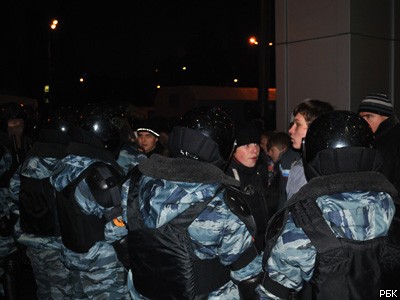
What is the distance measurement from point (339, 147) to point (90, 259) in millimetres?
2398

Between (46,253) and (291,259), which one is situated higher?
(291,259)

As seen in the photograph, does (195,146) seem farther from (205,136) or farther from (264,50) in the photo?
(264,50)

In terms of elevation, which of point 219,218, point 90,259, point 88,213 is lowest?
point 90,259

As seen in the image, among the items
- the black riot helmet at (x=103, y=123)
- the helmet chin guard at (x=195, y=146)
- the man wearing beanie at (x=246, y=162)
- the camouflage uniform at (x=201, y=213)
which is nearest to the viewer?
the camouflage uniform at (x=201, y=213)

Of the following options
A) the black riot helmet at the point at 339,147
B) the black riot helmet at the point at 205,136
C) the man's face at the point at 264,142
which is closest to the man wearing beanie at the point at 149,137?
the man's face at the point at 264,142

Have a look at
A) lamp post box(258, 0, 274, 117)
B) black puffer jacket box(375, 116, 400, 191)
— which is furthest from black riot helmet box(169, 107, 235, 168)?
lamp post box(258, 0, 274, 117)

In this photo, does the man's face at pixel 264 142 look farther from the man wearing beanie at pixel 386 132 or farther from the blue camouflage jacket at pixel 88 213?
the blue camouflage jacket at pixel 88 213

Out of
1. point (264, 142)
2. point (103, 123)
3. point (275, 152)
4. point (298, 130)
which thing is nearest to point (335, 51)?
point (264, 142)

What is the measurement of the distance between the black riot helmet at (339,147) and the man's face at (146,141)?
373cm

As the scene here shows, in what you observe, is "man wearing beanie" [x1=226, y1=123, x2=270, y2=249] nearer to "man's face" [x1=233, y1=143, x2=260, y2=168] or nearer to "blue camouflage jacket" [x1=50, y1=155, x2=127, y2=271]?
"man's face" [x1=233, y1=143, x2=260, y2=168]

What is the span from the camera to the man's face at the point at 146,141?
633cm

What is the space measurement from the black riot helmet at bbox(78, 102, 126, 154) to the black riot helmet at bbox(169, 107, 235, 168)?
1339 mm

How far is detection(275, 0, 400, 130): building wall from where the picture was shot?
7852mm

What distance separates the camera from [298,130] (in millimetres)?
3830
